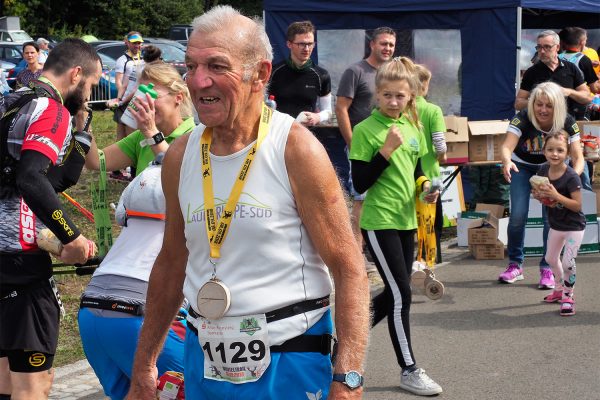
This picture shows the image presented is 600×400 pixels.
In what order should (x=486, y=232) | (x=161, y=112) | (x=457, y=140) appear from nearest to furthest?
1. (x=161, y=112)
2. (x=486, y=232)
3. (x=457, y=140)

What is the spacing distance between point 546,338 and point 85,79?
13.1ft

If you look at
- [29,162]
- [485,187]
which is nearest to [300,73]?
[485,187]

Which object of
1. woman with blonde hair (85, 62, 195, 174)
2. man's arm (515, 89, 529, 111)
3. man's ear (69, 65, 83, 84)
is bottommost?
man's arm (515, 89, 529, 111)

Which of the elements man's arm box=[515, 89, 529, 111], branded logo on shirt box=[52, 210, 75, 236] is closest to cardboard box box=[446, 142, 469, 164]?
man's arm box=[515, 89, 529, 111]

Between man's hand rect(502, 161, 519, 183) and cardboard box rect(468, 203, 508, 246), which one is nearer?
man's hand rect(502, 161, 519, 183)

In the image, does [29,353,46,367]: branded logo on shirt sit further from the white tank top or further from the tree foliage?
the tree foliage

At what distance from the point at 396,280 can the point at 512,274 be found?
339cm

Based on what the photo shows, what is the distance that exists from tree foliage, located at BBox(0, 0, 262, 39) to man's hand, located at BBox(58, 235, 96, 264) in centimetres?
4484

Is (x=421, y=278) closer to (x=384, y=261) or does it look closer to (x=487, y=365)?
(x=487, y=365)

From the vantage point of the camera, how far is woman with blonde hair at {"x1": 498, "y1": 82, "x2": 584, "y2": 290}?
840cm

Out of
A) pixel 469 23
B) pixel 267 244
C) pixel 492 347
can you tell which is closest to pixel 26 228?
pixel 267 244

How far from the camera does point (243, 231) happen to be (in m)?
3.04

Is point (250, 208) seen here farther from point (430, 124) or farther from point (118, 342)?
point (430, 124)

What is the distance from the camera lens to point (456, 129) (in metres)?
10.4
